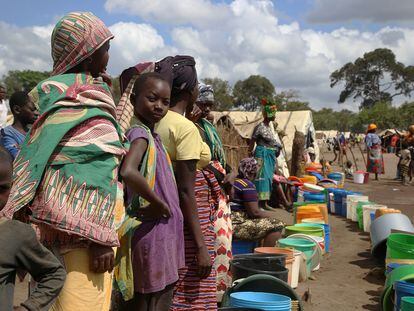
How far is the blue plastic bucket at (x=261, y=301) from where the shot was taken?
9.67ft

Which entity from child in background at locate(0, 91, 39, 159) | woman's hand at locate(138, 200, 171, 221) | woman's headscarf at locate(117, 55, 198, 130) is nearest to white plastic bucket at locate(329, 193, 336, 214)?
child in background at locate(0, 91, 39, 159)

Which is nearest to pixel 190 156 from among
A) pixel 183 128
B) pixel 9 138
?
pixel 183 128

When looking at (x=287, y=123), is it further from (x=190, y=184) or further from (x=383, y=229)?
(x=190, y=184)

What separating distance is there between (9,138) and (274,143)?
15.5 feet

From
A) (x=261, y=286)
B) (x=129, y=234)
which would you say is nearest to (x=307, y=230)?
(x=261, y=286)

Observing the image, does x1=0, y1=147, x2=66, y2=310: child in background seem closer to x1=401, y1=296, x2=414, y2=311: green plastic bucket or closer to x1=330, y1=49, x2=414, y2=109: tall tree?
x1=401, y1=296, x2=414, y2=311: green plastic bucket

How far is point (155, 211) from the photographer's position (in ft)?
6.86

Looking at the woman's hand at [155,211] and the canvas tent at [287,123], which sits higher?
the canvas tent at [287,123]

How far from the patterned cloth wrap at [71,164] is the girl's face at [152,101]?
409 mm

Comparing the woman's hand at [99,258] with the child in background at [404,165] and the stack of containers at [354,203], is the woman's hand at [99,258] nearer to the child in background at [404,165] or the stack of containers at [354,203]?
the stack of containers at [354,203]

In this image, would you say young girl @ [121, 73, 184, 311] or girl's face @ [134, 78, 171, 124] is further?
girl's face @ [134, 78, 171, 124]

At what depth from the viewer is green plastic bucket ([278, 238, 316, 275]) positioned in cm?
491

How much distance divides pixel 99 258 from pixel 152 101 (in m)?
0.78

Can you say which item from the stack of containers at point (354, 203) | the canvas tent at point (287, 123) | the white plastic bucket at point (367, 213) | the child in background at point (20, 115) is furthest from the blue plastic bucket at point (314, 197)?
the child in background at point (20, 115)
